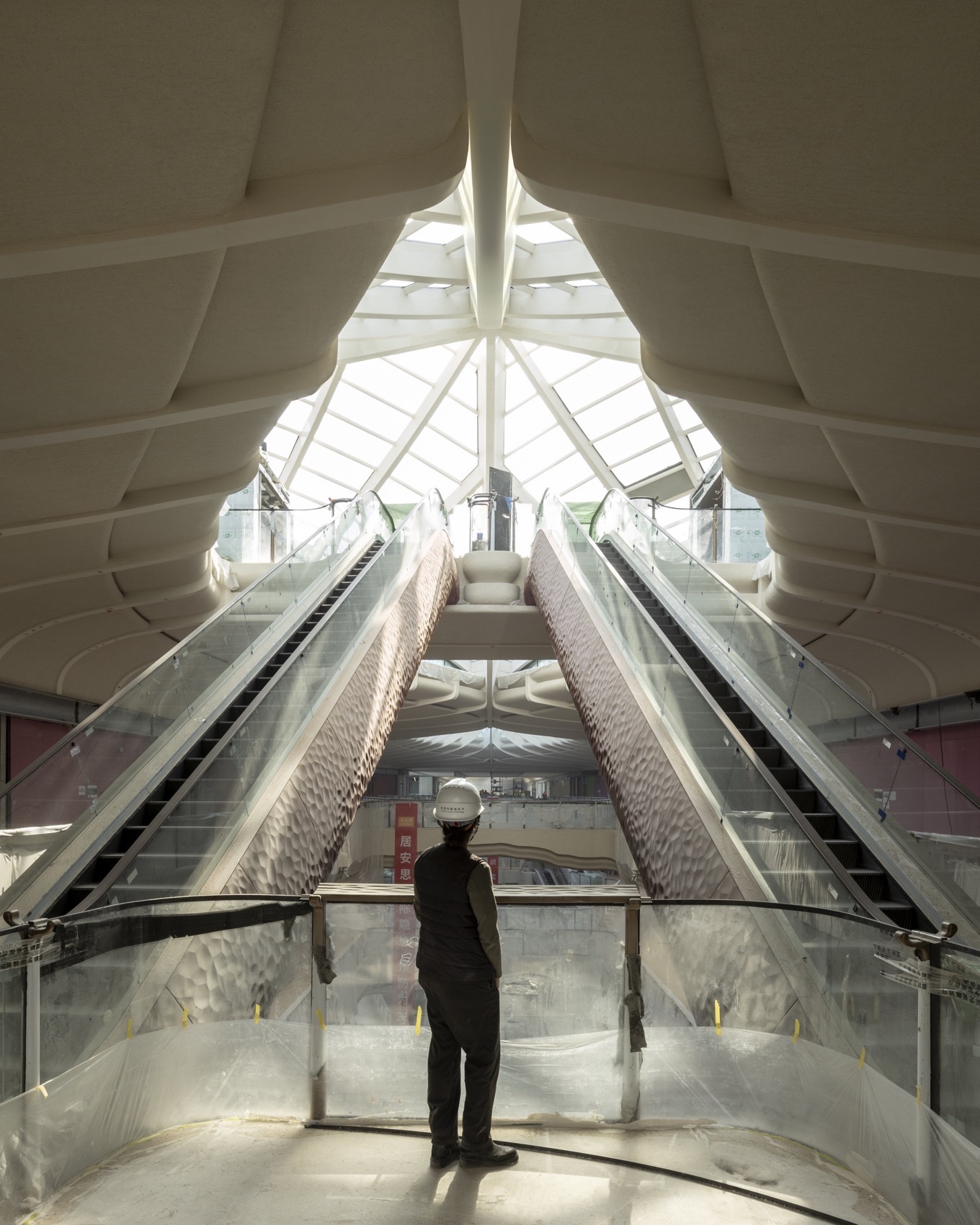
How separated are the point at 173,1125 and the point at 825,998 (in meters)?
2.60

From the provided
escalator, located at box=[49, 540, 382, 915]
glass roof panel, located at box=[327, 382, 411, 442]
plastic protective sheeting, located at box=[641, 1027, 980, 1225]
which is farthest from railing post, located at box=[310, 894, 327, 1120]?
glass roof panel, located at box=[327, 382, 411, 442]

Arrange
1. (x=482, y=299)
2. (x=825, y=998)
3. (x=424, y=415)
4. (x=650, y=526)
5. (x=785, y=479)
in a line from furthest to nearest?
(x=424, y=415), (x=482, y=299), (x=650, y=526), (x=785, y=479), (x=825, y=998)

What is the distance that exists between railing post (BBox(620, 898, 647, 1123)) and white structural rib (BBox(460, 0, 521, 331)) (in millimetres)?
3913

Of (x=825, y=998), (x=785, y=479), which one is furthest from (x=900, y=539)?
(x=825, y=998)

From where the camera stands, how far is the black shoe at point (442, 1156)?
12.2ft

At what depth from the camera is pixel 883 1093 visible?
356 centimetres

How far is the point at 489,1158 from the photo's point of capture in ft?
12.2

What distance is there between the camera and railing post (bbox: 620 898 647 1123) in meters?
4.27

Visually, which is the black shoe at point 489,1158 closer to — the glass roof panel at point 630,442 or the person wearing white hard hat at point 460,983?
the person wearing white hard hat at point 460,983

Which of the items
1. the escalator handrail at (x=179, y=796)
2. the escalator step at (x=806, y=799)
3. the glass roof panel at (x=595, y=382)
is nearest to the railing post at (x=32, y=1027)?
the escalator handrail at (x=179, y=796)

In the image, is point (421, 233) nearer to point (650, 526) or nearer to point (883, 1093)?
point (650, 526)

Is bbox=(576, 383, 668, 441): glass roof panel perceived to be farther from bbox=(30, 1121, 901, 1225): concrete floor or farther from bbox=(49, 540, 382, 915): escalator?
bbox=(30, 1121, 901, 1225): concrete floor

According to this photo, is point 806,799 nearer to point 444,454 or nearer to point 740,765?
point 740,765

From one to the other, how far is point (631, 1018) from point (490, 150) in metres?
11.3
